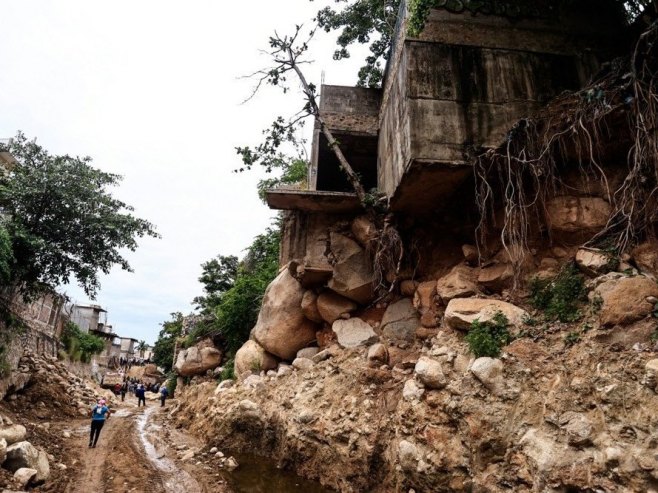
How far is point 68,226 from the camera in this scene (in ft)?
44.9

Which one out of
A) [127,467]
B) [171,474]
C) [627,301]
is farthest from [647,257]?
[127,467]

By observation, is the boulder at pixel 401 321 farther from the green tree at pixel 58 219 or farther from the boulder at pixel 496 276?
the green tree at pixel 58 219

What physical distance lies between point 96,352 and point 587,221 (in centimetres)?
3028

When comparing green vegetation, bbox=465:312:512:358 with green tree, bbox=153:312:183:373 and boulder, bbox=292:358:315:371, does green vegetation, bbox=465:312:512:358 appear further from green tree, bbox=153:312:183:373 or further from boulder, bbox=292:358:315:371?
green tree, bbox=153:312:183:373

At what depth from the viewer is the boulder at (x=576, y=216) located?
258 inches

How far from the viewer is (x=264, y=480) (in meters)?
7.86

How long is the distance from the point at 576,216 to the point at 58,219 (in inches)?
621

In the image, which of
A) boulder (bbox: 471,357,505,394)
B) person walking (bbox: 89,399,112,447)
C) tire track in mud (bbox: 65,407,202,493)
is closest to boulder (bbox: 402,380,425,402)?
boulder (bbox: 471,357,505,394)

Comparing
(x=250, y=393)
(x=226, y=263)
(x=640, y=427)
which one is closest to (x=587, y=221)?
(x=640, y=427)

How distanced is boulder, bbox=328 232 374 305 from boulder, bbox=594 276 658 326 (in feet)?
18.3

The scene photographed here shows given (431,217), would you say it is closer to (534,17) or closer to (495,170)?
(495,170)

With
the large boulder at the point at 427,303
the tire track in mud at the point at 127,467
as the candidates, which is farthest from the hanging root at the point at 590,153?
the tire track in mud at the point at 127,467

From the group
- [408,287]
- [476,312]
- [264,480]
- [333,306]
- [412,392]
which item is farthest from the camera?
[333,306]

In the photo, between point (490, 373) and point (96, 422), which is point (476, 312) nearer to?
point (490, 373)
